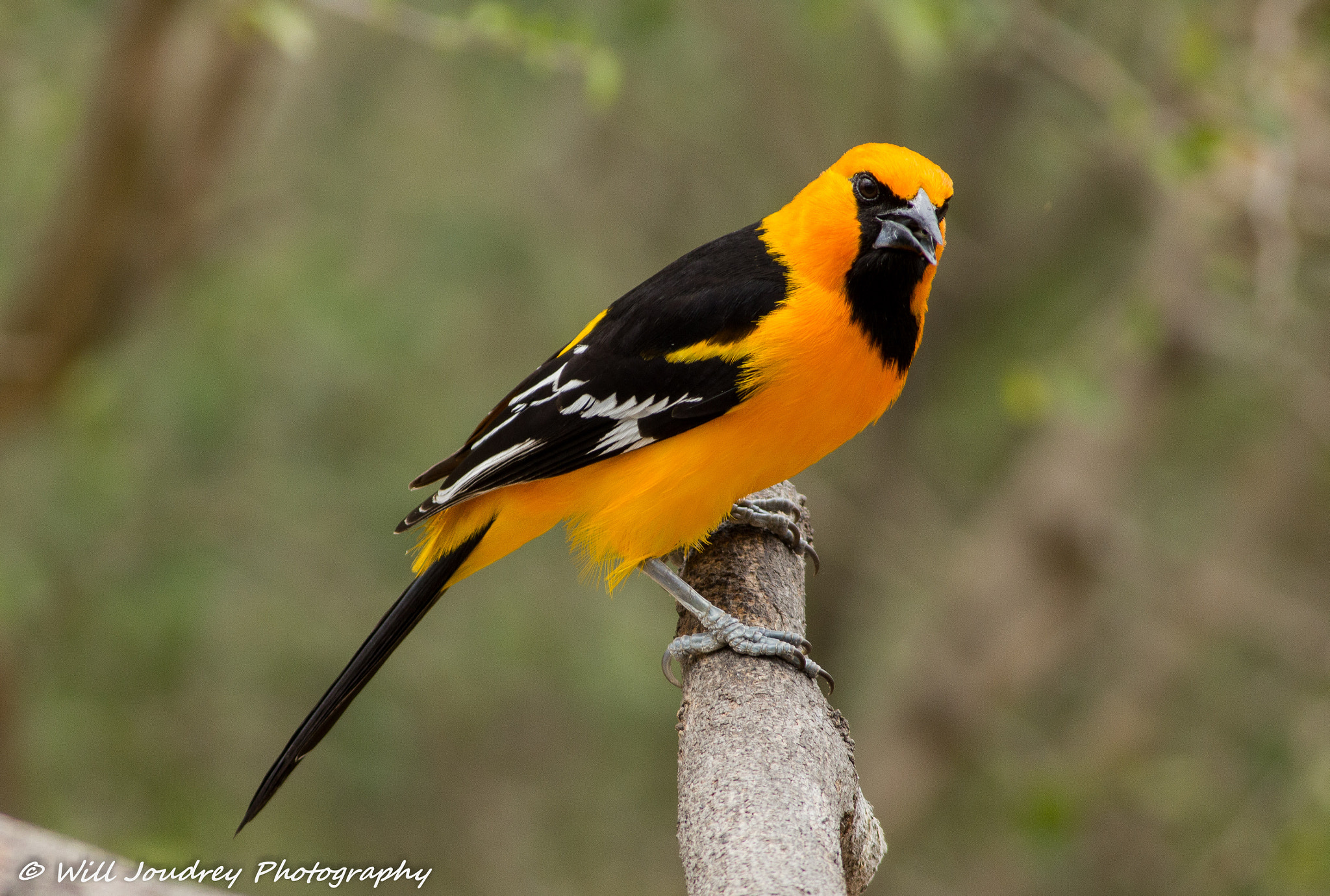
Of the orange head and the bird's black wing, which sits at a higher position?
the orange head

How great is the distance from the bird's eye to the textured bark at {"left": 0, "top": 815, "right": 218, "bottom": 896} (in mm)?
2428

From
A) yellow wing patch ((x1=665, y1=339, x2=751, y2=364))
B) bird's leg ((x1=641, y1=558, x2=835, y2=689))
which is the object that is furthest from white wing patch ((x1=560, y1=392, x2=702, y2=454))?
bird's leg ((x1=641, y1=558, x2=835, y2=689))

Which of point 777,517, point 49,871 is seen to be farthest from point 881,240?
point 49,871

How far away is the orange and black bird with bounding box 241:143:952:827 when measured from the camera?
126 inches

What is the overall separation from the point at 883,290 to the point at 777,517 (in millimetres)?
803

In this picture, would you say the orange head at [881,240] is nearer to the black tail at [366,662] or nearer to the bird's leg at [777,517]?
the bird's leg at [777,517]

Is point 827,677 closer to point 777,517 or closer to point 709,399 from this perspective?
point 777,517

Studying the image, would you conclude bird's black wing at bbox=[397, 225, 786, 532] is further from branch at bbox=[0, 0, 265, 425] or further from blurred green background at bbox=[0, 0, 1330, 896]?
branch at bbox=[0, 0, 265, 425]

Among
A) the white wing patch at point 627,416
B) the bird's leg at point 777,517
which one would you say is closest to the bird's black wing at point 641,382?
the white wing patch at point 627,416

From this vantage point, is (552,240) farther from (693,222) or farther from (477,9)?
(477,9)

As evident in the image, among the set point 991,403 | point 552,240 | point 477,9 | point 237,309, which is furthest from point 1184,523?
point 477,9

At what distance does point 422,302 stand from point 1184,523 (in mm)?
5928

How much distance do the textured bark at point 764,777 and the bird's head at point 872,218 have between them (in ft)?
2.94

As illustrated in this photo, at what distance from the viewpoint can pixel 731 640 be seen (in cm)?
318
